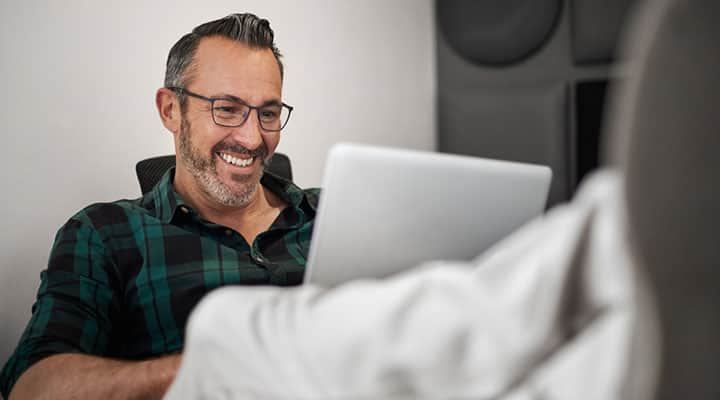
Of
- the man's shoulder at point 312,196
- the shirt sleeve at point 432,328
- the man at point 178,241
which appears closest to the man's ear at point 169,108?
the man at point 178,241

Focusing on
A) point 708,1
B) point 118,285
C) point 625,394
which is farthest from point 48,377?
point 708,1

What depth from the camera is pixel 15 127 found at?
1.53 metres

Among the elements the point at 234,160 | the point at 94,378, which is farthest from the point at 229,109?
the point at 94,378

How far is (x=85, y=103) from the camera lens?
5.47 ft

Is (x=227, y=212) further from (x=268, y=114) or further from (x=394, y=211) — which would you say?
(x=394, y=211)

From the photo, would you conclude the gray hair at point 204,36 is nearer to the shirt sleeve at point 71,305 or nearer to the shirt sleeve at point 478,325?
the shirt sleeve at point 71,305

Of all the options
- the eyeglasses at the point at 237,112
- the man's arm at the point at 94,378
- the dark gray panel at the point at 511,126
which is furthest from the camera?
the dark gray panel at the point at 511,126

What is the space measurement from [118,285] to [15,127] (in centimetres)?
57

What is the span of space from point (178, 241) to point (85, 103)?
0.60 meters

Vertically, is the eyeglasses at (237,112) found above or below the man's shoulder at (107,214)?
above

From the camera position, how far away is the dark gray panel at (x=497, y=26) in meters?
2.54

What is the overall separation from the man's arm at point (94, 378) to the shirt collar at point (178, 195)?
1.34 feet

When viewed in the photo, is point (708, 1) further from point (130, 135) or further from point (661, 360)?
point (130, 135)

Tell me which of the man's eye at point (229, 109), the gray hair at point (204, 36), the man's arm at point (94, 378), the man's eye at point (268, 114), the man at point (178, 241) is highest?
the gray hair at point (204, 36)
